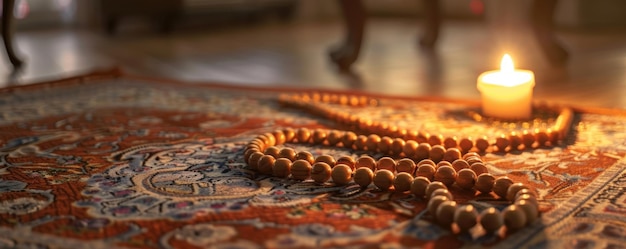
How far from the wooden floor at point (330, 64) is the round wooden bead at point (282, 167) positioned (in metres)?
0.83

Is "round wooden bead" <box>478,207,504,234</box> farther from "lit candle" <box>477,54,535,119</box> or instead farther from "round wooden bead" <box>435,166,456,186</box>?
"lit candle" <box>477,54,535,119</box>

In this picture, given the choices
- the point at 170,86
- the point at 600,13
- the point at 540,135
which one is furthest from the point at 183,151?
the point at 600,13

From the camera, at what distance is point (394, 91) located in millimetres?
1896

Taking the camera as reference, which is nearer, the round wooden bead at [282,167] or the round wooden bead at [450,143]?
the round wooden bead at [282,167]

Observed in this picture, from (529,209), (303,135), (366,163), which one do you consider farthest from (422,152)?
(529,209)

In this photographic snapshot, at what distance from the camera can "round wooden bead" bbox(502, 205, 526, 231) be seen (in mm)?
815

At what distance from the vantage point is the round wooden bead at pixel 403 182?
967mm

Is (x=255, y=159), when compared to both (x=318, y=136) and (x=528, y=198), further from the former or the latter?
(x=528, y=198)

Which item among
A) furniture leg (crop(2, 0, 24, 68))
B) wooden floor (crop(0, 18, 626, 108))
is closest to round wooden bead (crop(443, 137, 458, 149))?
wooden floor (crop(0, 18, 626, 108))

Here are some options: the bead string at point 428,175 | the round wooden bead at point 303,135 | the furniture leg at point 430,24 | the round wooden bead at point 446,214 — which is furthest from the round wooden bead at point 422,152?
the furniture leg at point 430,24

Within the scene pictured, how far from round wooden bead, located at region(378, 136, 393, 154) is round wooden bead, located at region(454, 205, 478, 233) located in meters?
0.39

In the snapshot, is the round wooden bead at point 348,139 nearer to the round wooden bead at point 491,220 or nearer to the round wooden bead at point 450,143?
the round wooden bead at point 450,143

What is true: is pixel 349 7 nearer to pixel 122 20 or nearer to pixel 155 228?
pixel 155 228

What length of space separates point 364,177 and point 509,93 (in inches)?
22.3
